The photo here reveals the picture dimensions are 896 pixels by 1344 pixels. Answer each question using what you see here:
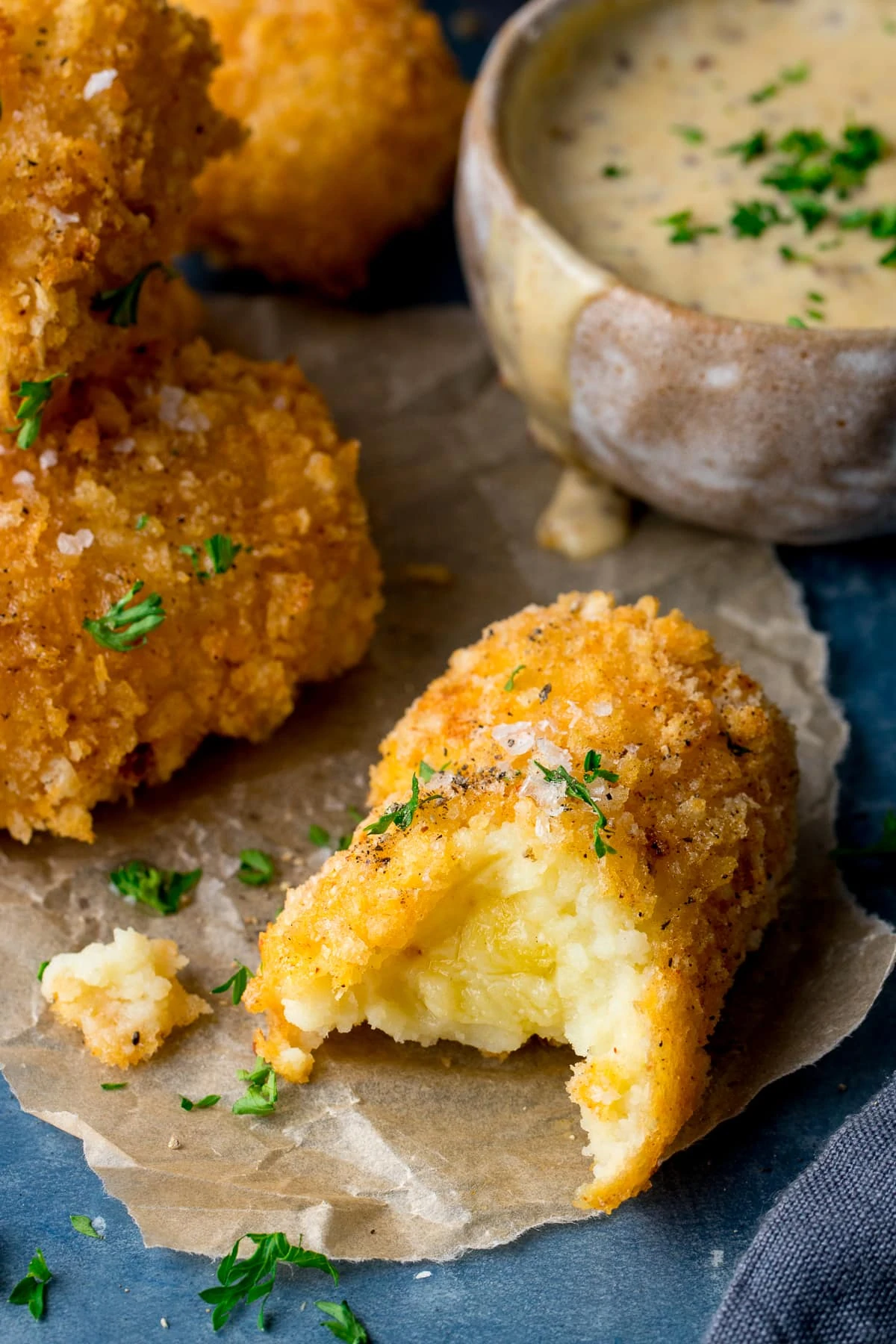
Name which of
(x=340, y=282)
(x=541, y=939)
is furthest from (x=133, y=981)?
(x=340, y=282)

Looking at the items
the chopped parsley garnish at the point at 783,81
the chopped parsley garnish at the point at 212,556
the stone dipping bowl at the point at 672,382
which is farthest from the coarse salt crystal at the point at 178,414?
the chopped parsley garnish at the point at 783,81

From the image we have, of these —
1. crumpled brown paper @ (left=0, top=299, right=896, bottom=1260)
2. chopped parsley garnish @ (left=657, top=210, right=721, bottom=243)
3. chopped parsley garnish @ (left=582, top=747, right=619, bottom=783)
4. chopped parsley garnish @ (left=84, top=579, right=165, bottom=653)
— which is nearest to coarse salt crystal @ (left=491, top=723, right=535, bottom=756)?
chopped parsley garnish @ (left=582, top=747, right=619, bottom=783)

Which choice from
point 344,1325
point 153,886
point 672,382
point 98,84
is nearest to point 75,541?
point 153,886

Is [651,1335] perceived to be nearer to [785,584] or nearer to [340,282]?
[785,584]

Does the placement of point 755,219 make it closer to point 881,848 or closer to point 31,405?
point 881,848

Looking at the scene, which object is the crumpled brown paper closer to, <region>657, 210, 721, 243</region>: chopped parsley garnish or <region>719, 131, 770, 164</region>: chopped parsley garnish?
<region>657, 210, 721, 243</region>: chopped parsley garnish
